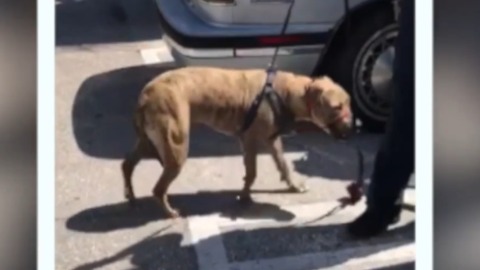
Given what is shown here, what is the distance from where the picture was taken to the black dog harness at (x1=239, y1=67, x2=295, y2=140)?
2.57m

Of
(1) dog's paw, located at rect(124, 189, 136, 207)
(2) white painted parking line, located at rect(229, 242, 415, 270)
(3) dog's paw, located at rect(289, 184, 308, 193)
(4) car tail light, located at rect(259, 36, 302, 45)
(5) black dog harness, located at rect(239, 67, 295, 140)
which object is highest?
(4) car tail light, located at rect(259, 36, 302, 45)

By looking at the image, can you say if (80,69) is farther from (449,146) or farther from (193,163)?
(449,146)

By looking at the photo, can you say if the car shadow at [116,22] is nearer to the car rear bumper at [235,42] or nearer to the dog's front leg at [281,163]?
the car rear bumper at [235,42]

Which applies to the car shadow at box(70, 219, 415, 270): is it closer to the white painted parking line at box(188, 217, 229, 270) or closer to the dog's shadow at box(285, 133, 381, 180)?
the white painted parking line at box(188, 217, 229, 270)

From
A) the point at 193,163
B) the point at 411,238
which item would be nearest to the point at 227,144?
the point at 193,163

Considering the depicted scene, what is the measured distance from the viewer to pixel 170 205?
Result: 255 centimetres

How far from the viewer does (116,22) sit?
2.57 meters

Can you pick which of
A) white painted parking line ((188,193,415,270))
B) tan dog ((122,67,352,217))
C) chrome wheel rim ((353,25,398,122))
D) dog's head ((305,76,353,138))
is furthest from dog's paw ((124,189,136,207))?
chrome wheel rim ((353,25,398,122))

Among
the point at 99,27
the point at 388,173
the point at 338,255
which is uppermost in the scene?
the point at 99,27

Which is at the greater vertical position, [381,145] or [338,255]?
[381,145]

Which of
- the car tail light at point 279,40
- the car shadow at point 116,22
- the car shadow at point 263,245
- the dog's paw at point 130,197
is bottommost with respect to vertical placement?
the car shadow at point 263,245

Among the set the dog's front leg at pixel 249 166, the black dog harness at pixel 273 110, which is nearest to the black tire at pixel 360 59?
the black dog harness at pixel 273 110

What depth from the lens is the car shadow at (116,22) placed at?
2.55 m

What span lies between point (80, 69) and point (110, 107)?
0.35ft
